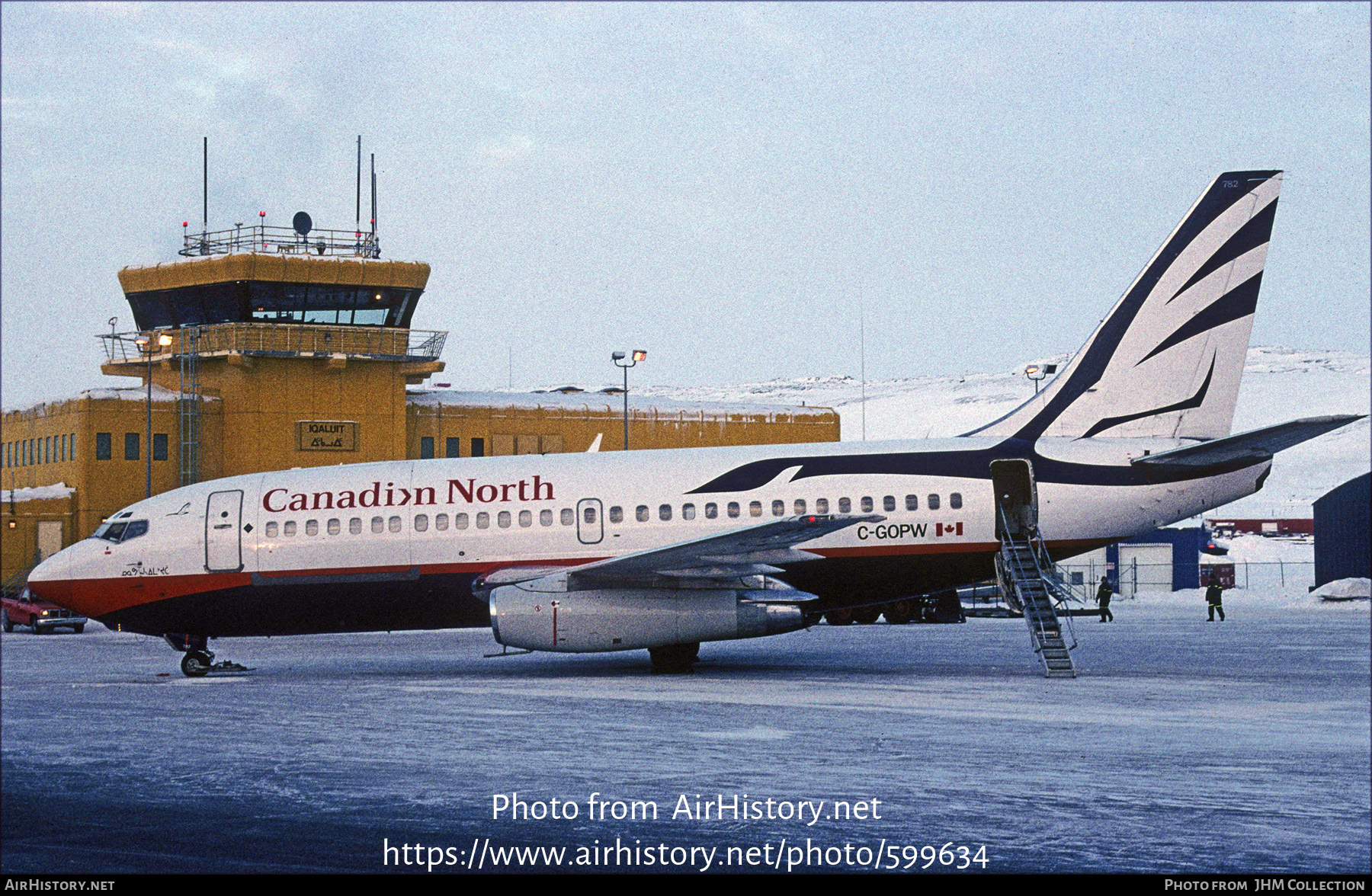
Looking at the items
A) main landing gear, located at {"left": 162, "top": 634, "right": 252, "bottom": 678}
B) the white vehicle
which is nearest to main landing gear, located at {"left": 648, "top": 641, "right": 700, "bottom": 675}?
the white vehicle

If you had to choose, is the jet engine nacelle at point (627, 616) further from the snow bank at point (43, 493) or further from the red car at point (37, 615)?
the snow bank at point (43, 493)

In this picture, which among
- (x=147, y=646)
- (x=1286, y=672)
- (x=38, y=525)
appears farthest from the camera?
(x=38, y=525)

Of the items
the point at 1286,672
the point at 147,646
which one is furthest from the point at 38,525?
the point at 1286,672

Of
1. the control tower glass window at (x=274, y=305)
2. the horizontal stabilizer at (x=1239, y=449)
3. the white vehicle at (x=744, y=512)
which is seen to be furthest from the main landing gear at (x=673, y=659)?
the control tower glass window at (x=274, y=305)

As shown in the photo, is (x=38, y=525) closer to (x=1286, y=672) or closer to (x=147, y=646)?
(x=147, y=646)

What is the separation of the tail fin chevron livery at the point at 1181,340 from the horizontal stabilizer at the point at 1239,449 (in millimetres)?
1079

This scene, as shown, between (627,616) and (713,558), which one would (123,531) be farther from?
(713,558)

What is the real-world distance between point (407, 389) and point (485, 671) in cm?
3388

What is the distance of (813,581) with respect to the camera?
2361 cm

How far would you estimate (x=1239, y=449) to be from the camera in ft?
73.2

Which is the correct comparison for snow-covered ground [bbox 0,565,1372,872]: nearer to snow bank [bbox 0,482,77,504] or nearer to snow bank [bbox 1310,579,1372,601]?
snow bank [bbox 1310,579,1372,601]

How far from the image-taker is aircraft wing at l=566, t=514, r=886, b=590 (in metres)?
20.8

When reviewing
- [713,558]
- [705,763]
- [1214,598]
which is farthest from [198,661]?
[1214,598]
